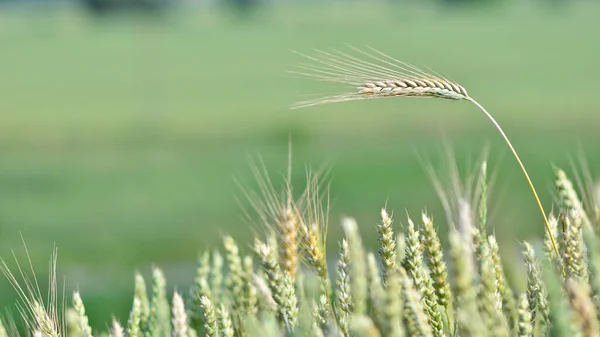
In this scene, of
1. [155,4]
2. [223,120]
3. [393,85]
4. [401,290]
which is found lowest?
[223,120]

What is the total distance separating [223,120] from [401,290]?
2774cm

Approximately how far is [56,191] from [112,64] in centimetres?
2081

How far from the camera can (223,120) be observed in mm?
29266

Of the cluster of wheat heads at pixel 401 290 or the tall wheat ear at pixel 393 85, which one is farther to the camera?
the tall wheat ear at pixel 393 85

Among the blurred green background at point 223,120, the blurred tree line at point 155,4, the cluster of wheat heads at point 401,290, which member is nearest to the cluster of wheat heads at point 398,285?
the cluster of wheat heads at point 401,290

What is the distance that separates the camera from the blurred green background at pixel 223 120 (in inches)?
475

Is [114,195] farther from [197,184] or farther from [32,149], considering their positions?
[32,149]

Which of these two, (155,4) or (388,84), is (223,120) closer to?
(155,4)

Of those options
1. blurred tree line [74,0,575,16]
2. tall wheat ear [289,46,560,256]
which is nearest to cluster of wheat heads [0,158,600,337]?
tall wheat ear [289,46,560,256]

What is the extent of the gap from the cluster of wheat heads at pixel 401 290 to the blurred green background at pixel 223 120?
1.33m

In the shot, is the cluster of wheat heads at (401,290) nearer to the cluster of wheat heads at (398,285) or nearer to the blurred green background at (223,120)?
the cluster of wheat heads at (398,285)

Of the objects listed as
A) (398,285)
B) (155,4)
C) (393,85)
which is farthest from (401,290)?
(155,4)

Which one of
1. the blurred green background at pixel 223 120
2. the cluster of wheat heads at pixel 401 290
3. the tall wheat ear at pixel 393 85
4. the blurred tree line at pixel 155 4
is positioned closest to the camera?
the cluster of wheat heads at pixel 401 290

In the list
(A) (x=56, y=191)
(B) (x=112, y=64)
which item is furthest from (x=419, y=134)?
(B) (x=112, y=64)
